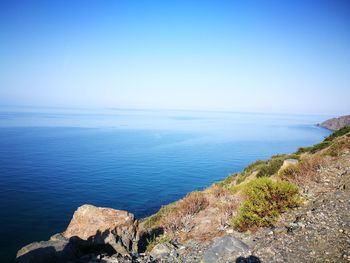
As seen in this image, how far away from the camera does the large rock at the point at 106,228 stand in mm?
10828

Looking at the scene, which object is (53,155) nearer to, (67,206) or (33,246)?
(67,206)

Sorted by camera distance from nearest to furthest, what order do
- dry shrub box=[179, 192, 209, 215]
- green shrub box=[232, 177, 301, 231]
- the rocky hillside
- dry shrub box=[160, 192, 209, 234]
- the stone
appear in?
the rocky hillside → the stone → green shrub box=[232, 177, 301, 231] → dry shrub box=[160, 192, 209, 234] → dry shrub box=[179, 192, 209, 215]

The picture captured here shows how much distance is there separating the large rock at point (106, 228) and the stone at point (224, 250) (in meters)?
3.66

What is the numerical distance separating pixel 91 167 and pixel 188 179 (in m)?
22.0

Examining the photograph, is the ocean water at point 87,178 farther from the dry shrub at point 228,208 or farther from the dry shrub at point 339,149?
the dry shrub at point 339,149

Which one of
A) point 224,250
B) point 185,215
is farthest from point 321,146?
point 224,250

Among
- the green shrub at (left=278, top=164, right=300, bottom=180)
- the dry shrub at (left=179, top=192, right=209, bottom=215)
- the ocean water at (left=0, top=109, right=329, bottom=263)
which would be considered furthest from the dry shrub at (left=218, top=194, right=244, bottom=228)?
the ocean water at (left=0, top=109, right=329, bottom=263)

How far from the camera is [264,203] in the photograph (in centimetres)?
1061

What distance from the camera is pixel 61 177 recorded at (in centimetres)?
4725

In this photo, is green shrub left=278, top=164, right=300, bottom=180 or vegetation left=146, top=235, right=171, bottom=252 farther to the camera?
green shrub left=278, top=164, right=300, bottom=180

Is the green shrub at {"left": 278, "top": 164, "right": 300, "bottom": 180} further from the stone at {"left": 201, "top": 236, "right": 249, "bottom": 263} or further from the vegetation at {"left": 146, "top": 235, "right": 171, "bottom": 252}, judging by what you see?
the vegetation at {"left": 146, "top": 235, "right": 171, "bottom": 252}

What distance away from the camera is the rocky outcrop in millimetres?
9579

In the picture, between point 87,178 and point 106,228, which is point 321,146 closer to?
point 106,228

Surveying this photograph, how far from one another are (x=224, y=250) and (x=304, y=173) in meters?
8.50
